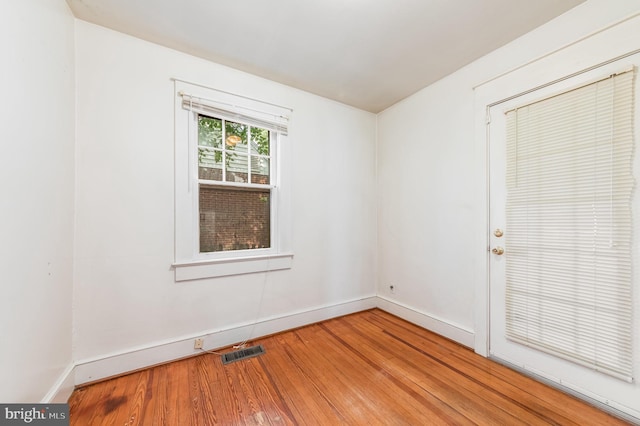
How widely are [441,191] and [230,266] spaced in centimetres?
229

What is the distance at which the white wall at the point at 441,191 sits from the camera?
2055 mm

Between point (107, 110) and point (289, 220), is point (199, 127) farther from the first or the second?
point (289, 220)

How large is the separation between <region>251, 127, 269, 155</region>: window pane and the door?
213cm

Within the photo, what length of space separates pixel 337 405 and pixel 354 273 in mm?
1662

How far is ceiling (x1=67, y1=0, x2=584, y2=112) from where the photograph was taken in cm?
166

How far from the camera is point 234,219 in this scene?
2.41 m

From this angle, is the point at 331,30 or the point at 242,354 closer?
the point at 331,30

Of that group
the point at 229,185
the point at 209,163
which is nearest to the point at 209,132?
the point at 209,163

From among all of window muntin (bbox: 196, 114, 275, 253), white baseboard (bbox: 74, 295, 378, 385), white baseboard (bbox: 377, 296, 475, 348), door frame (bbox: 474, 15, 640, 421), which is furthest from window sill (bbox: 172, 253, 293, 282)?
door frame (bbox: 474, 15, 640, 421)

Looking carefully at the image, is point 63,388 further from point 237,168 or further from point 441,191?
point 441,191

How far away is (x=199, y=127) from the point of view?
2.22 metres

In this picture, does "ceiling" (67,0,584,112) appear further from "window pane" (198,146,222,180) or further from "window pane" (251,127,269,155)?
"window pane" (198,146,222,180)

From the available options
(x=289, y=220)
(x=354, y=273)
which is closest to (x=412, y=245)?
(x=354, y=273)
